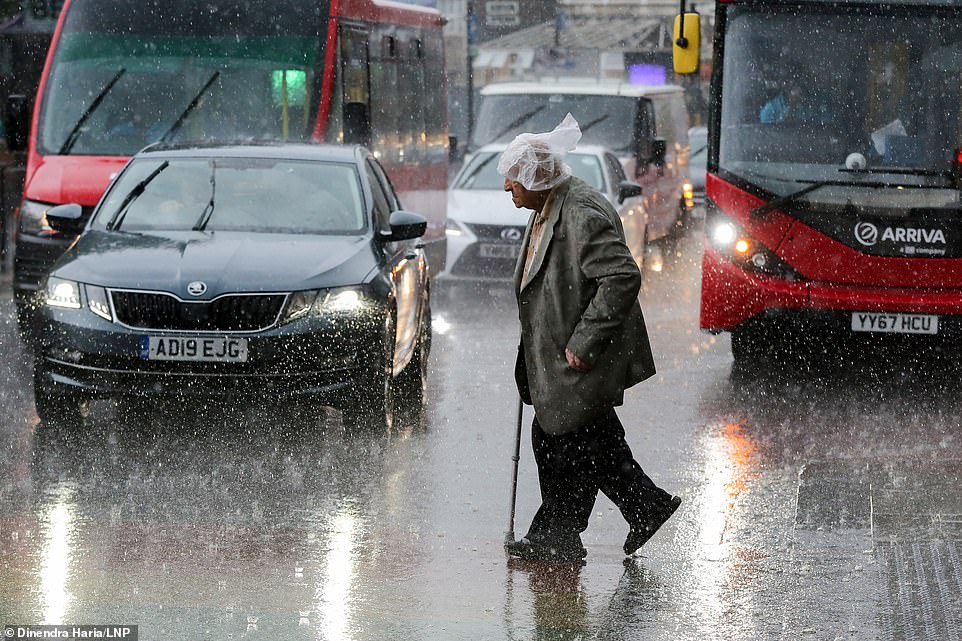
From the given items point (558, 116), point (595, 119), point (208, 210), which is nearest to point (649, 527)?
point (208, 210)

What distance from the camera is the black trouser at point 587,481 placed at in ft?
22.9

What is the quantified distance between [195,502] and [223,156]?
3788 millimetres

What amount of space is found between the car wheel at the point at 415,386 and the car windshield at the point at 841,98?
258 centimetres

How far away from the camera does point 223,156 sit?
1145 centimetres

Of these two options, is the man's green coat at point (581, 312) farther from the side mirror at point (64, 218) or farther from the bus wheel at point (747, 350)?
the bus wheel at point (747, 350)

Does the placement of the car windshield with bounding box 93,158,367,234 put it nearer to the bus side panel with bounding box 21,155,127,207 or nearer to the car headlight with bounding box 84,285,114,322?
the car headlight with bounding box 84,285,114,322

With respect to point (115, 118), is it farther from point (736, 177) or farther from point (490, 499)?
point (490, 499)

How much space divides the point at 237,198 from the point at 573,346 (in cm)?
477

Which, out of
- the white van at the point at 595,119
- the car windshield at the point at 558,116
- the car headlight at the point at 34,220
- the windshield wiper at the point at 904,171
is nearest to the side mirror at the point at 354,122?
the car headlight at the point at 34,220

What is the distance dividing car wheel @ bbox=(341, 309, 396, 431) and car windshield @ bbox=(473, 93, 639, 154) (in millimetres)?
13014

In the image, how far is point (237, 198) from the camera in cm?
1105

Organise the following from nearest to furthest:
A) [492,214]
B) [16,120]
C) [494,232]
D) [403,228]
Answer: [403,228] → [16,120] → [494,232] → [492,214]

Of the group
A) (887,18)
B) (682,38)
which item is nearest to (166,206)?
(682,38)

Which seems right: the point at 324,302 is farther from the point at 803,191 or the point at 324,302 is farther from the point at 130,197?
the point at 803,191
